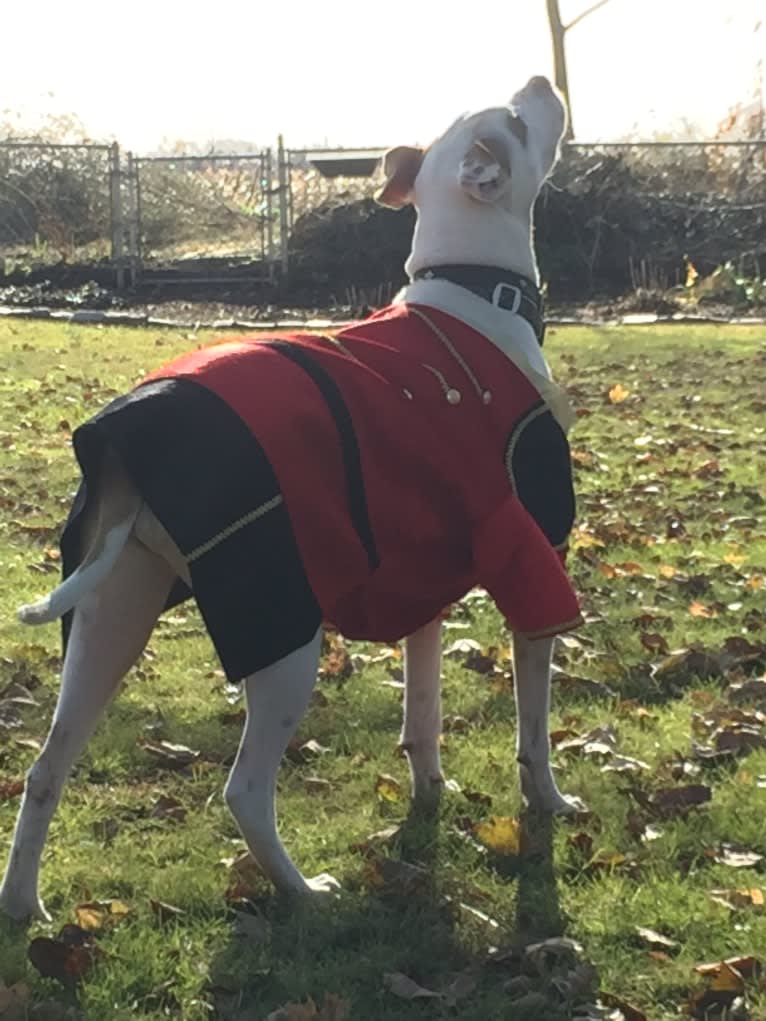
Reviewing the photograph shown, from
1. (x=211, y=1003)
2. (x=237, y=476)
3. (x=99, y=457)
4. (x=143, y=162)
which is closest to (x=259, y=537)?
(x=237, y=476)

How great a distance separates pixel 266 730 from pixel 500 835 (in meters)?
0.90

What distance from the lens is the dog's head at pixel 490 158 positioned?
436 cm

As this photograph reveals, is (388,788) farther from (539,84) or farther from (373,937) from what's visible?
(539,84)

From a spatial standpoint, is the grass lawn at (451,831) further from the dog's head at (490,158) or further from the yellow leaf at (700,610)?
the dog's head at (490,158)

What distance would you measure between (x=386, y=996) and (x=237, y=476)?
1252mm

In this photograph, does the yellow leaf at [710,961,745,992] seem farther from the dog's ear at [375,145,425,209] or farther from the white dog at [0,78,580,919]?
the dog's ear at [375,145,425,209]

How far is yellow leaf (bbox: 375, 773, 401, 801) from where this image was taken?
451 cm

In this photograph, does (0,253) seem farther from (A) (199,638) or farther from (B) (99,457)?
(B) (99,457)

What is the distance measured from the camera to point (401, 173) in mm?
4668

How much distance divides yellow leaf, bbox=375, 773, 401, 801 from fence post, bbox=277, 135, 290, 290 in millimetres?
16975

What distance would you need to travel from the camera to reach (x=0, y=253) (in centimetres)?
2322

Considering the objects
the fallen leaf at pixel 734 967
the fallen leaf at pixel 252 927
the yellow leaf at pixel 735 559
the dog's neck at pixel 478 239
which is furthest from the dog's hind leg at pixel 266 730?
the yellow leaf at pixel 735 559

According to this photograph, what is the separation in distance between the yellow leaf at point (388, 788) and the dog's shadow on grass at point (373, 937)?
37cm

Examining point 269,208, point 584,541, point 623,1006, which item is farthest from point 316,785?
point 269,208
